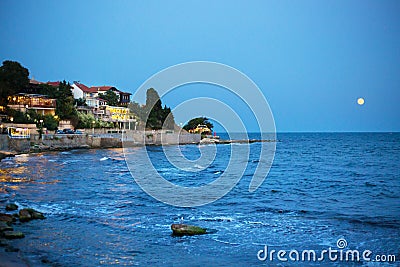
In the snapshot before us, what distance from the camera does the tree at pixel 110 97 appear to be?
11376 cm

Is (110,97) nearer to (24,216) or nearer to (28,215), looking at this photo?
(28,215)

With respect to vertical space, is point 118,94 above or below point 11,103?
above

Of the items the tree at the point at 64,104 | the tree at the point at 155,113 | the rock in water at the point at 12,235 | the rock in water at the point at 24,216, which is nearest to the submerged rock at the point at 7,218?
the rock in water at the point at 24,216

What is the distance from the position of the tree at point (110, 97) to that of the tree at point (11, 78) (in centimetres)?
4103

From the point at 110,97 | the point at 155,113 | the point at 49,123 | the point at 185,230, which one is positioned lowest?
the point at 185,230

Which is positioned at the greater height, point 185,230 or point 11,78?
point 11,78

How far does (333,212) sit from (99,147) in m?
57.6

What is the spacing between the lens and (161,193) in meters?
25.5

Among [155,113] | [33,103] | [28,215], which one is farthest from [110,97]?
[28,215]

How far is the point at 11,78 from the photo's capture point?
70.3 m

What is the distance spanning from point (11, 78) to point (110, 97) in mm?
45184

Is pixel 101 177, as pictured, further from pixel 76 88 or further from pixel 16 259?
pixel 76 88

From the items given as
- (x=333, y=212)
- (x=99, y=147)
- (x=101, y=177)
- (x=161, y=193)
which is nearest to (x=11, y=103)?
(x=99, y=147)

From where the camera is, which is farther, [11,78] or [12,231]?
[11,78]
